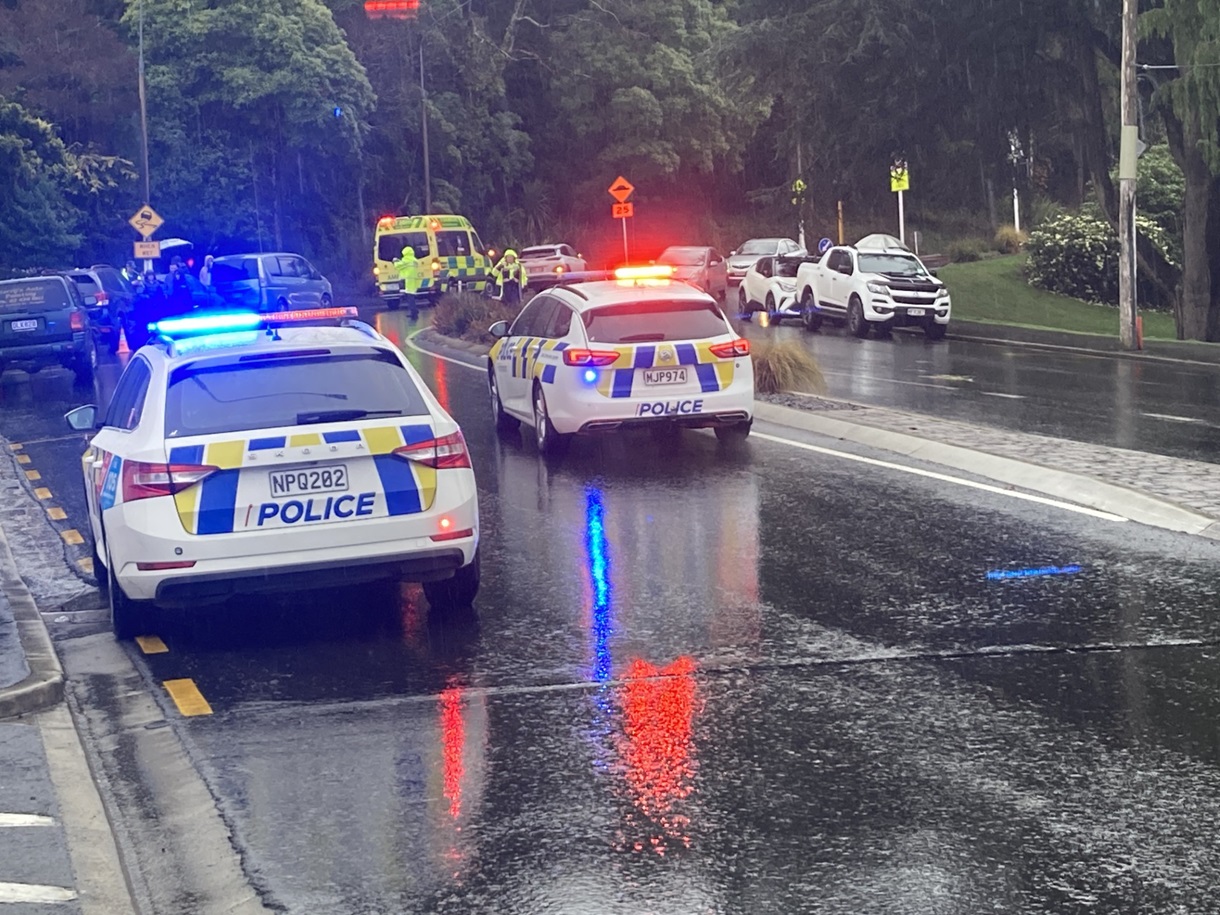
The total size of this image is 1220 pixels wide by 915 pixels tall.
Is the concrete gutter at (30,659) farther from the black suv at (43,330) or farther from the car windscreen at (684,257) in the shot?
the car windscreen at (684,257)

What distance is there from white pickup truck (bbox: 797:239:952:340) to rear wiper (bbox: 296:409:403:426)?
79.1 feet

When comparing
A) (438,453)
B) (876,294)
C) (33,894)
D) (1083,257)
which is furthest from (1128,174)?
(33,894)

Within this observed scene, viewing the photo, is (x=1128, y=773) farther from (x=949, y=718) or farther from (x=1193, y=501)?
(x=1193, y=501)

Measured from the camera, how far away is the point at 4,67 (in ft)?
163

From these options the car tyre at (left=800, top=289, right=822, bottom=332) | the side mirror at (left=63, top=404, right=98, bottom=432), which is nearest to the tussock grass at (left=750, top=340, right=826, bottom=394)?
the side mirror at (left=63, top=404, right=98, bottom=432)

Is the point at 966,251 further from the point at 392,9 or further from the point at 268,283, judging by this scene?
the point at 268,283

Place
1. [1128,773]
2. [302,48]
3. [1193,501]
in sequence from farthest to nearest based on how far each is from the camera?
1. [302,48]
2. [1193,501]
3. [1128,773]

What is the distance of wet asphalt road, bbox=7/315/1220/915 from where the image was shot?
5.31 metres

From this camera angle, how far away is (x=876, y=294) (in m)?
32.1

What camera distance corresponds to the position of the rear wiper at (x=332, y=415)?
8641 millimetres

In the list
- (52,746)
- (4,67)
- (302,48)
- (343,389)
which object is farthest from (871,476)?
(302,48)

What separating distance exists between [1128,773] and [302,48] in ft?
182

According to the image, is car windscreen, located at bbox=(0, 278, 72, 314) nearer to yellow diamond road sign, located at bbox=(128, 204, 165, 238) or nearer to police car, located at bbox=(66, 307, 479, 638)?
police car, located at bbox=(66, 307, 479, 638)

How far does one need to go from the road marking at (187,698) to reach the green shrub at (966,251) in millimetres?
46169
